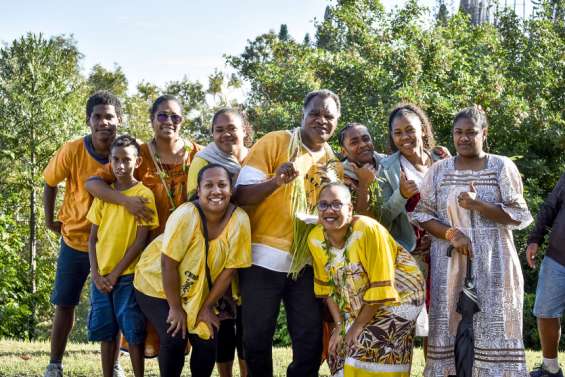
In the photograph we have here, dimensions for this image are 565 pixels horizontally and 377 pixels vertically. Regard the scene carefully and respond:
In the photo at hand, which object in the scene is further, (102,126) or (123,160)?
(102,126)

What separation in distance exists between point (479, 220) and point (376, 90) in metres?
10.7

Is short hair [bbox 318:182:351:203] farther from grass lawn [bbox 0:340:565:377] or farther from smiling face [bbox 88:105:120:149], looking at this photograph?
grass lawn [bbox 0:340:565:377]

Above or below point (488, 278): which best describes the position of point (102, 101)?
above

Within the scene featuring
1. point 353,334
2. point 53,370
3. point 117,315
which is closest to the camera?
point 353,334

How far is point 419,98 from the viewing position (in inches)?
544

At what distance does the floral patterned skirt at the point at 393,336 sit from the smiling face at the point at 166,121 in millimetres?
1886

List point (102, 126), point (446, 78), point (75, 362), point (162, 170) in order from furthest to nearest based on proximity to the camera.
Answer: point (446, 78), point (75, 362), point (102, 126), point (162, 170)

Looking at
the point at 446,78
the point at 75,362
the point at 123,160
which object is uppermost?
the point at 446,78

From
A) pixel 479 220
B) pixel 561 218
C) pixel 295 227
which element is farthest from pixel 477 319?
pixel 561 218

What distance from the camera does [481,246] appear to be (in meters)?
4.64

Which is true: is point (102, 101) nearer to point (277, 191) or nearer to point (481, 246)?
point (277, 191)

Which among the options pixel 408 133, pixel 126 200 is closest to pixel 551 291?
pixel 408 133

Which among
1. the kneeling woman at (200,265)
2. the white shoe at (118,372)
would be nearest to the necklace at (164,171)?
the kneeling woman at (200,265)

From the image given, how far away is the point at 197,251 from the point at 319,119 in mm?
1187
